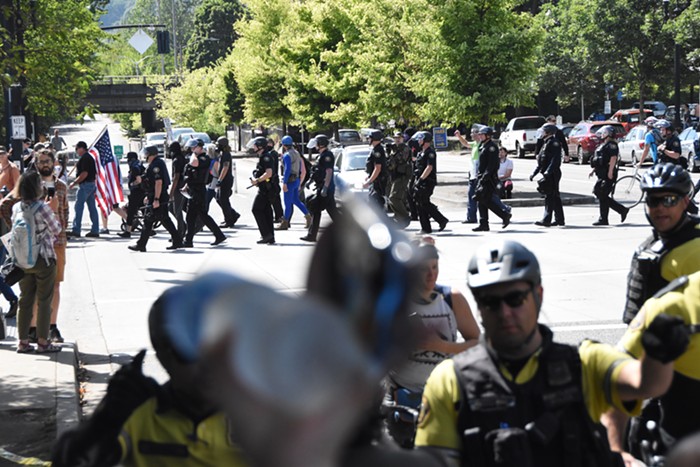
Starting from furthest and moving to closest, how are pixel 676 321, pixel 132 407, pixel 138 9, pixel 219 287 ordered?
pixel 138 9, pixel 676 321, pixel 132 407, pixel 219 287

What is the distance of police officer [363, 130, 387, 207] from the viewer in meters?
19.8

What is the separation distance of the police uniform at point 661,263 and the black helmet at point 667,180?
0.95 feet

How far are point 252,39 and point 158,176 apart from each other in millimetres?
40682

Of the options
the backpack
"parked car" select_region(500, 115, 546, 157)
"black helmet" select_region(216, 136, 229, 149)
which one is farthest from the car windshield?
"parked car" select_region(500, 115, 546, 157)

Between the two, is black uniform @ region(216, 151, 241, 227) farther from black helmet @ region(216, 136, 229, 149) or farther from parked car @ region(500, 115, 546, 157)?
parked car @ region(500, 115, 546, 157)

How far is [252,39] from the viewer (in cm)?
5841

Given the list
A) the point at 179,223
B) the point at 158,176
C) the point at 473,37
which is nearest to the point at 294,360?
the point at 158,176

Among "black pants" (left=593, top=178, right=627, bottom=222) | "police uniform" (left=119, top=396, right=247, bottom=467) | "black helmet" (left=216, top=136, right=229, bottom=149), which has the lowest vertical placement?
"black pants" (left=593, top=178, right=627, bottom=222)

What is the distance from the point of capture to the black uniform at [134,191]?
73.3ft

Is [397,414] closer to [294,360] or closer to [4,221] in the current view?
[294,360]

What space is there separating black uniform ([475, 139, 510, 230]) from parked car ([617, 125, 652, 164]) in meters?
17.6

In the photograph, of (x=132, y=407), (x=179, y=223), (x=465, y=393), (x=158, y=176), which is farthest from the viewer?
(x=179, y=223)

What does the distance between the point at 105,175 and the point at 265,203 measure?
168 inches

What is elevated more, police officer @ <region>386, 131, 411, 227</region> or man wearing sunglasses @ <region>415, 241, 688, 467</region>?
man wearing sunglasses @ <region>415, 241, 688, 467</region>
